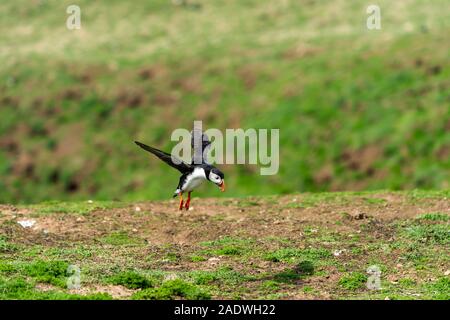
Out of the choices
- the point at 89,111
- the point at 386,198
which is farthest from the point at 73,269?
the point at 89,111

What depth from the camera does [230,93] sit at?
4969 cm

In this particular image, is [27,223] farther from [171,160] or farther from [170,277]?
[171,160]

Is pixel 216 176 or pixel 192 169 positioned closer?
pixel 216 176

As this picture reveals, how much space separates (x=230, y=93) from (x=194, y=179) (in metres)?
33.9

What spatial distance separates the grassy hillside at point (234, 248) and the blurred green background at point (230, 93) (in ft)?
52.6

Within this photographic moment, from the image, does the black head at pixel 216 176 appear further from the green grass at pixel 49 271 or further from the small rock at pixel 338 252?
the small rock at pixel 338 252

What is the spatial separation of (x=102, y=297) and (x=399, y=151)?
2874 centimetres

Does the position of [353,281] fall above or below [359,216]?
below

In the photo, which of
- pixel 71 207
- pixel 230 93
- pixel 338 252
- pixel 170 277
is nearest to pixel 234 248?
pixel 338 252

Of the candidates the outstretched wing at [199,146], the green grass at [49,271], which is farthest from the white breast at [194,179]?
the green grass at [49,271]

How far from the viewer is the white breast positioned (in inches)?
629

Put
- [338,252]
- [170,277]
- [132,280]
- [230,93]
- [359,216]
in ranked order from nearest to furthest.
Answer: [132,280] → [170,277] → [338,252] → [359,216] → [230,93]

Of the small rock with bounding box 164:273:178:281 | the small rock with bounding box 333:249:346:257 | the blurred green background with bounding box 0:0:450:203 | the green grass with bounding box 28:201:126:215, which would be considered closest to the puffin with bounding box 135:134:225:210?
the small rock with bounding box 164:273:178:281
